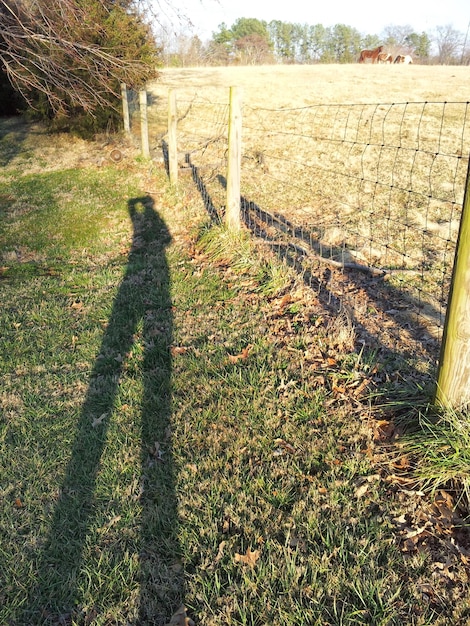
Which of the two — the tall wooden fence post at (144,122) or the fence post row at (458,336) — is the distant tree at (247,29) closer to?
the tall wooden fence post at (144,122)

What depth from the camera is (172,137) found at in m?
10.3

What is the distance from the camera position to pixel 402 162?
39.7 ft

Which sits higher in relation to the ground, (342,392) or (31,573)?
(342,392)

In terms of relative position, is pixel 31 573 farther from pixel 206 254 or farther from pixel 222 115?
pixel 222 115

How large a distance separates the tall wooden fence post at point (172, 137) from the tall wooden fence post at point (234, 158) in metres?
4.05

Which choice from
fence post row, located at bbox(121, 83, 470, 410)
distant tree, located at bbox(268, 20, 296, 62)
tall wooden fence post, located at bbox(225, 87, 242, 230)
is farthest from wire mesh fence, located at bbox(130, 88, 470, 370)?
distant tree, located at bbox(268, 20, 296, 62)

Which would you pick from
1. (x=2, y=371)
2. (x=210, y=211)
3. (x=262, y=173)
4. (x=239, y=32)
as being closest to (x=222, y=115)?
(x=262, y=173)

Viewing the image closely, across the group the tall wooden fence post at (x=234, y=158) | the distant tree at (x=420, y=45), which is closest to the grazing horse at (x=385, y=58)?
the distant tree at (x=420, y=45)

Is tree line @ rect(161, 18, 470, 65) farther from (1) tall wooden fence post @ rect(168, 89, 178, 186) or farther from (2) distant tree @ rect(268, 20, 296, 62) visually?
(1) tall wooden fence post @ rect(168, 89, 178, 186)

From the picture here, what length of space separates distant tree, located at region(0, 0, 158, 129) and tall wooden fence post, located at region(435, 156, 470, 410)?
4.95m

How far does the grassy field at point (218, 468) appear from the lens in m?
2.36

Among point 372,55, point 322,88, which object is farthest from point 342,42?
point 322,88

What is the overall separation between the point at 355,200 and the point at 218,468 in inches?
307

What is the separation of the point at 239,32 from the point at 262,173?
63668mm
